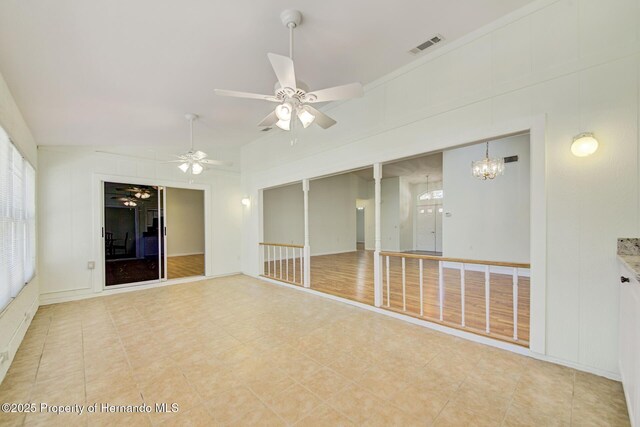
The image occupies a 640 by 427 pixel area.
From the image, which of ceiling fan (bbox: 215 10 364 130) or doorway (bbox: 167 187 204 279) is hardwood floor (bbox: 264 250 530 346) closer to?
ceiling fan (bbox: 215 10 364 130)

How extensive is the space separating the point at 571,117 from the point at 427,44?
159 cm

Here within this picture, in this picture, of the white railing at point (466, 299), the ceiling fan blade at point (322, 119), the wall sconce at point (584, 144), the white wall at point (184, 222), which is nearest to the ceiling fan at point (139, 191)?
the white wall at point (184, 222)

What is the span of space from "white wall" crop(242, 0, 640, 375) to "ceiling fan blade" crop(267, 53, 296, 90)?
1.94 metres

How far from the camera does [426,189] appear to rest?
11.2 meters

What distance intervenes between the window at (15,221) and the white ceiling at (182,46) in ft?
2.36

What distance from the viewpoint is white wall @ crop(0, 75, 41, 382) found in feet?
8.25

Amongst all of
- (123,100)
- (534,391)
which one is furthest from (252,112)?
(534,391)

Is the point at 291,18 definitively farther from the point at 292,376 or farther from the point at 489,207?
the point at 489,207

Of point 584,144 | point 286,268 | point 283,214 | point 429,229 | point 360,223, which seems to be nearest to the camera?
point 584,144

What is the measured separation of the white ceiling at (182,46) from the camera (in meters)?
2.11

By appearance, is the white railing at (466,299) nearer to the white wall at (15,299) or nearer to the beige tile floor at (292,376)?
the beige tile floor at (292,376)

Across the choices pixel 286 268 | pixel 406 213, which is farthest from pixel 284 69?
pixel 406 213

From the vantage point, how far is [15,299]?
2926mm

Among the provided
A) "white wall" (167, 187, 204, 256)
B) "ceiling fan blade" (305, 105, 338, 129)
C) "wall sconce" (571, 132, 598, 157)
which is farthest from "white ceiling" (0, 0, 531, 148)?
"white wall" (167, 187, 204, 256)
